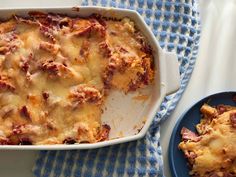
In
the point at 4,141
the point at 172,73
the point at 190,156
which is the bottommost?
the point at 190,156

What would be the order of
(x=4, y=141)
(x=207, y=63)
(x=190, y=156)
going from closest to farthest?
(x=4, y=141) → (x=190, y=156) → (x=207, y=63)

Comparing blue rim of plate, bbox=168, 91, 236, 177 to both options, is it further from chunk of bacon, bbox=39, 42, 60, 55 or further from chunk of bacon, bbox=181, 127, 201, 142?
chunk of bacon, bbox=39, 42, 60, 55

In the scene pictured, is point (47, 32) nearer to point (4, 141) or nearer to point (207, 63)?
point (4, 141)

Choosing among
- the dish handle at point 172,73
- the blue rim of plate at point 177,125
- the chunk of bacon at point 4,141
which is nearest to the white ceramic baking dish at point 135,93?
the dish handle at point 172,73

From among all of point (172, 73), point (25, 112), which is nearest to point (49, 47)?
point (25, 112)

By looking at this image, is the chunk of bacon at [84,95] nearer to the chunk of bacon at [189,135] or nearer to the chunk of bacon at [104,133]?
the chunk of bacon at [104,133]

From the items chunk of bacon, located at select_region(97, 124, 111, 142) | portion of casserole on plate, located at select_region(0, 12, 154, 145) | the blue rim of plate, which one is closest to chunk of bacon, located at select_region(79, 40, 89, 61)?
portion of casserole on plate, located at select_region(0, 12, 154, 145)

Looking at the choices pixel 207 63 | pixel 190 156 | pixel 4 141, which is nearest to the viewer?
pixel 4 141
